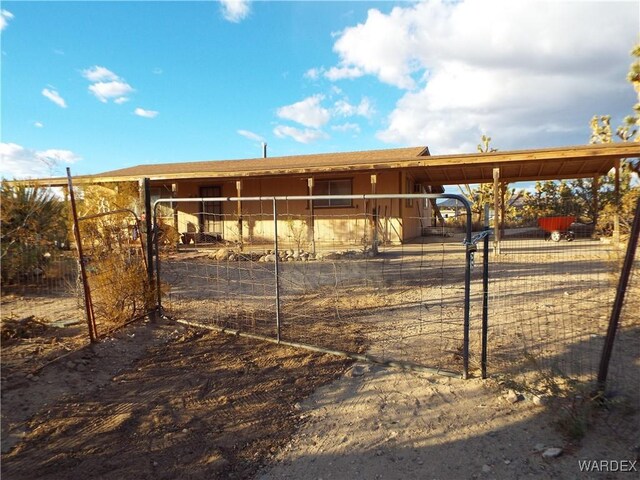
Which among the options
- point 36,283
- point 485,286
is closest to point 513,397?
point 485,286

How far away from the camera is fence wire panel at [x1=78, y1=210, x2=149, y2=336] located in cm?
495

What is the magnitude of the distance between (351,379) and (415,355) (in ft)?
2.90

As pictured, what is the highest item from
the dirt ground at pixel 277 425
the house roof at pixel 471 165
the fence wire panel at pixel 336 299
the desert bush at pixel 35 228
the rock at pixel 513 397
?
the house roof at pixel 471 165

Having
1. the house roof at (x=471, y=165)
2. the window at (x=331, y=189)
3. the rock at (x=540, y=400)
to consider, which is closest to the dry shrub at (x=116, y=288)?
the house roof at (x=471, y=165)

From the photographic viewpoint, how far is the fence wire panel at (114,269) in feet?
16.2

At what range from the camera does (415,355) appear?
4227 millimetres

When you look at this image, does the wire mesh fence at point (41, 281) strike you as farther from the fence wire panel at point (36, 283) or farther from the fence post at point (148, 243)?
the fence post at point (148, 243)

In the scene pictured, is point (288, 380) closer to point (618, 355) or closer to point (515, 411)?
point (515, 411)

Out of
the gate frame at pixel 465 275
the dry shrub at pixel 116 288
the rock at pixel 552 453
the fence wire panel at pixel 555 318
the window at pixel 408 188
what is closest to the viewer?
the rock at pixel 552 453

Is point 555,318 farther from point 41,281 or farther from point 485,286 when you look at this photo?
point 41,281

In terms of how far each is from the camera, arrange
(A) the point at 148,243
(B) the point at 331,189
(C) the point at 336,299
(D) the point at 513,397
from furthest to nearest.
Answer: (B) the point at 331,189, (C) the point at 336,299, (A) the point at 148,243, (D) the point at 513,397

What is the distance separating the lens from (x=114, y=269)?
5.01 m

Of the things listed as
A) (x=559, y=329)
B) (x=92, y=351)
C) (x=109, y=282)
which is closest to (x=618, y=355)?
(x=559, y=329)

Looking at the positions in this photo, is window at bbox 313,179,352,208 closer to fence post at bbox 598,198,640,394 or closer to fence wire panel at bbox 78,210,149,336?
fence wire panel at bbox 78,210,149,336
